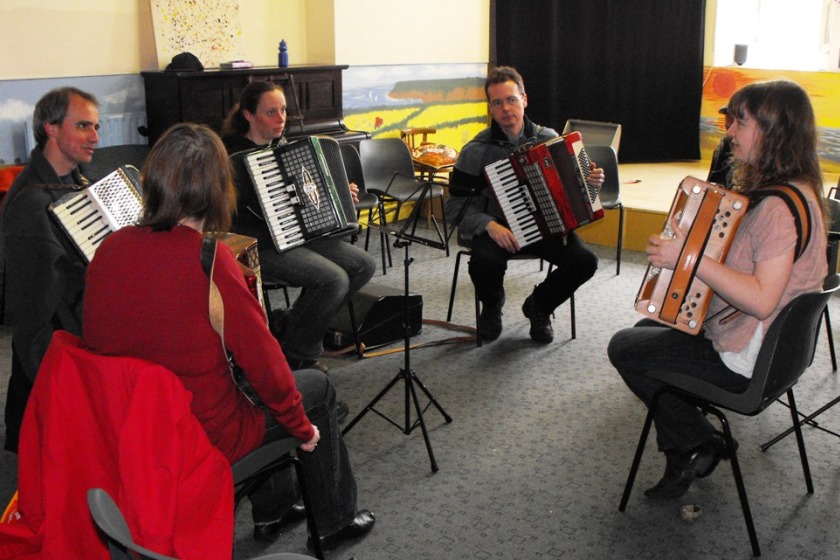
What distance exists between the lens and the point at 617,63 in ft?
23.6

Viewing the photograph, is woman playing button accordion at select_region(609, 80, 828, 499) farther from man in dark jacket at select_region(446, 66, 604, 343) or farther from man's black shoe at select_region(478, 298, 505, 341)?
man's black shoe at select_region(478, 298, 505, 341)

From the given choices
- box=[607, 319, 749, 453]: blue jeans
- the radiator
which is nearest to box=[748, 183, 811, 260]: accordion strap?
box=[607, 319, 749, 453]: blue jeans

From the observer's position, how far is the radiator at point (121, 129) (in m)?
4.67

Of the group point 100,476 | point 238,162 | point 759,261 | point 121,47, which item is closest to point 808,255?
point 759,261

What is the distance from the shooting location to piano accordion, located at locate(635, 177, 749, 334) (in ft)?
7.13

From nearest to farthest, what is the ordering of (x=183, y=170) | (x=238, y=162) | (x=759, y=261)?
(x=183, y=170)
(x=759, y=261)
(x=238, y=162)

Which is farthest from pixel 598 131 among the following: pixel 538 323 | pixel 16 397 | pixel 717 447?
pixel 16 397

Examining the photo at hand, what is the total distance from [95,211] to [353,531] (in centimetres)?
117

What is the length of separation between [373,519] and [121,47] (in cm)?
332

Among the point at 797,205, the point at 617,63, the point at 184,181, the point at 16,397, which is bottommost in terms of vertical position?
the point at 16,397

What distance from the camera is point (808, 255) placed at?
2242 millimetres

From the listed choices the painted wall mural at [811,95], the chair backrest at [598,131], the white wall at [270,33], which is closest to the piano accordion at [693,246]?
the chair backrest at [598,131]

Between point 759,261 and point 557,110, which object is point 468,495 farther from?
point 557,110

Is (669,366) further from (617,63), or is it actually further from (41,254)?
(617,63)
